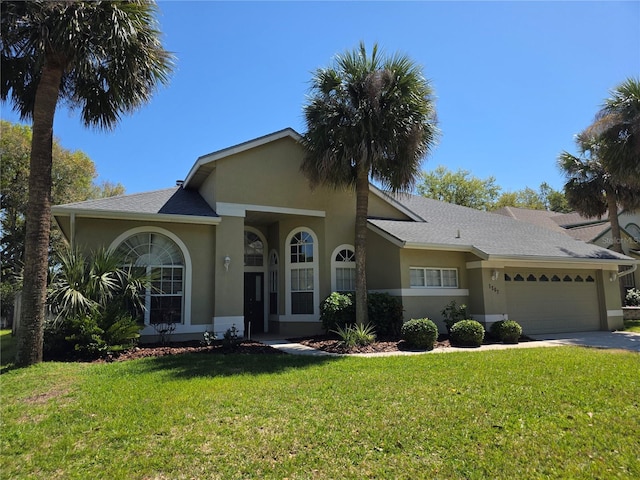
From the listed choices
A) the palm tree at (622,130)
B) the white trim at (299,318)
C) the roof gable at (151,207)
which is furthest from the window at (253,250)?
the palm tree at (622,130)

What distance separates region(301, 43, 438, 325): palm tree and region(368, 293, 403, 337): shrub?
2.80 ft

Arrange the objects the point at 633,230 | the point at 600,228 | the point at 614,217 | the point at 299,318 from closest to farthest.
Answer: the point at 299,318 < the point at 614,217 < the point at 600,228 < the point at 633,230

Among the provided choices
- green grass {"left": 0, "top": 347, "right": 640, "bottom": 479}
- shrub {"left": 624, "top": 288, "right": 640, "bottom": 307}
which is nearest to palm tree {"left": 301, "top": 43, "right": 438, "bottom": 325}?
green grass {"left": 0, "top": 347, "right": 640, "bottom": 479}

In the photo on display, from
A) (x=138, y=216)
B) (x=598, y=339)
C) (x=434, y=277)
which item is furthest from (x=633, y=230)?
(x=138, y=216)

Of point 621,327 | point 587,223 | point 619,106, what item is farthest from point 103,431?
point 587,223

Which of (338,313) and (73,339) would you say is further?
(338,313)

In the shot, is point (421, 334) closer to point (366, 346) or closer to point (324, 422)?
point (366, 346)

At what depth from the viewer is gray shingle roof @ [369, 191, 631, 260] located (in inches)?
563

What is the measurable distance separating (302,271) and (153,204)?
5.57m

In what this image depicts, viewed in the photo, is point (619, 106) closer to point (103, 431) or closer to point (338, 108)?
point (338, 108)

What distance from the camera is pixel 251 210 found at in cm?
1390

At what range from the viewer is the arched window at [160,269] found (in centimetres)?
1236

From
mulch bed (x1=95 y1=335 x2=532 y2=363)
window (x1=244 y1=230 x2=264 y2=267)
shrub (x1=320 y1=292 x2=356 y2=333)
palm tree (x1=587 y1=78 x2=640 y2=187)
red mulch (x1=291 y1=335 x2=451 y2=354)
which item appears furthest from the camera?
window (x1=244 y1=230 x2=264 y2=267)

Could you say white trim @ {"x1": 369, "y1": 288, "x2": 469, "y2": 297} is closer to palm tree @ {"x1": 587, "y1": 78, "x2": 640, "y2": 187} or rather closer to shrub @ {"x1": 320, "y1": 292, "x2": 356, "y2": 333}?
shrub @ {"x1": 320, "y1": 292, "x2": 356, "y2": 333}
